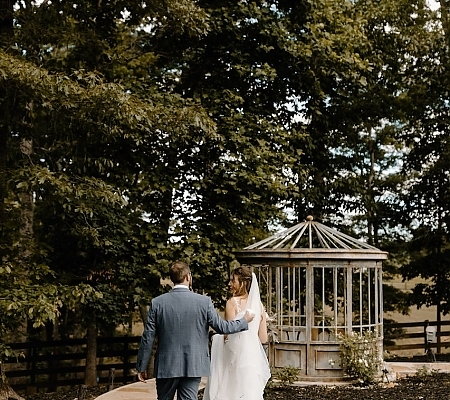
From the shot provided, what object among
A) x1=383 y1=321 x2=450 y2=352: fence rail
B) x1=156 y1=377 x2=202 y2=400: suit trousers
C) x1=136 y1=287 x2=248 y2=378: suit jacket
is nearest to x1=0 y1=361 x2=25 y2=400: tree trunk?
x1=156 y1=377 x2=202 y2=400: suit trousers

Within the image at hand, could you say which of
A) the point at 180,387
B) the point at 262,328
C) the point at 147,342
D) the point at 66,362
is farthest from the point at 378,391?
the point at 66,362

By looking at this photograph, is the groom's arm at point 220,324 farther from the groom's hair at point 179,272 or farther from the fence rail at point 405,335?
the fence rail at point 405,335

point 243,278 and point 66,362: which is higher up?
point 243,278

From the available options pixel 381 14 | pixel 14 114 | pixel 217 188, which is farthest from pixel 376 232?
pixel 14 114

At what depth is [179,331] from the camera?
5434 millimetres

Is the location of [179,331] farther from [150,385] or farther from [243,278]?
[150,385]

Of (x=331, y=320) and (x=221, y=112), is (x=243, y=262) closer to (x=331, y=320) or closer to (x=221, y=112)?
(x=331, y=320)

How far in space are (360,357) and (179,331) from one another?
18.3 ft

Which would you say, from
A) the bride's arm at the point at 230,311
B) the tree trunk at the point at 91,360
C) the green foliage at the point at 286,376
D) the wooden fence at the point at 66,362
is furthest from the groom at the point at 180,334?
the tree trunk at the point at 91,360

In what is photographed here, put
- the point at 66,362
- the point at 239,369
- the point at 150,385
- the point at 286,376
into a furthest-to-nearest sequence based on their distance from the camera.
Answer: the point at 66,362 < the point at 150,385 < the point at 286,376 < the point at 239,369

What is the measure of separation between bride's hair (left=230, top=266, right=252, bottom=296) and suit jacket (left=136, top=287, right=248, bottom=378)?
109 centimetres

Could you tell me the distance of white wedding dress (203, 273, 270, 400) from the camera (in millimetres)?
7070

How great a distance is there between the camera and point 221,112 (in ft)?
43.6

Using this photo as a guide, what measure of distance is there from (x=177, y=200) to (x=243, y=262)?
8.98ft
